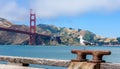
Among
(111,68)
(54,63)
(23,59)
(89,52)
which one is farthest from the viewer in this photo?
(23,59)

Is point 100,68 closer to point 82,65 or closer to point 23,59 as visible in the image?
point 82,65

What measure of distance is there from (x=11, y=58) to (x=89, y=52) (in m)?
1.77

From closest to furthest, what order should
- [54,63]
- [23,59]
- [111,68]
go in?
[111,68] → [54,63] → [23,59]

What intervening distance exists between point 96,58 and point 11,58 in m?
1.96

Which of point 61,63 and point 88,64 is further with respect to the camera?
point 61,63

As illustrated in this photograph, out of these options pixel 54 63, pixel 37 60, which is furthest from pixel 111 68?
pixel 37 60

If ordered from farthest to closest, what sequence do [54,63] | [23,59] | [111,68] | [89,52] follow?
[23,59] < [54,63] < [89,52] < [111,68]

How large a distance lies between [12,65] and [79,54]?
1447mm

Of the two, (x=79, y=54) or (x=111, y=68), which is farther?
(x=79, y=54)

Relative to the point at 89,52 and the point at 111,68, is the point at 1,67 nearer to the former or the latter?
the point at 89,52

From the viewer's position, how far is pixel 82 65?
17.6 ft

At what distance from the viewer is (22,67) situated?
20.2 ft

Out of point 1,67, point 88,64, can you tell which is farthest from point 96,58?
point 1,67

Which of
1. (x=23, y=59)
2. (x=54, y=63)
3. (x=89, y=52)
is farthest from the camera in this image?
(x=23, y=59)
